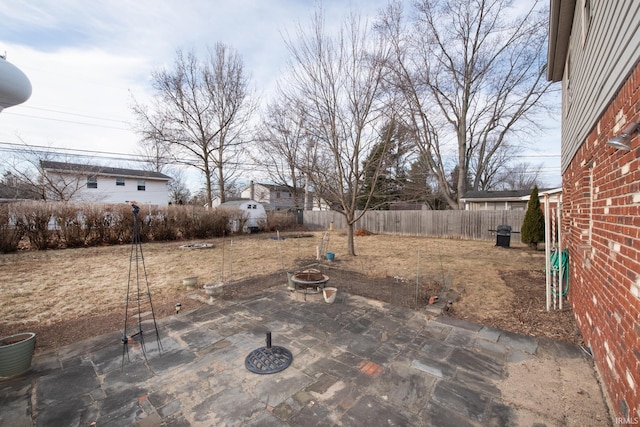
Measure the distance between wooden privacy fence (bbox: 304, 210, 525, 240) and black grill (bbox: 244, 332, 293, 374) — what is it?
12.9 metres

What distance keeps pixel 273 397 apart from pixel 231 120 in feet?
59.4

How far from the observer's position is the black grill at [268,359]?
8.04 feet

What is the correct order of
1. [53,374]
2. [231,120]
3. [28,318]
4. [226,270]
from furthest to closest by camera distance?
[231,120]
[226,270]
[28,318]
[53,374]

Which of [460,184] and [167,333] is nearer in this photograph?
[167,333]

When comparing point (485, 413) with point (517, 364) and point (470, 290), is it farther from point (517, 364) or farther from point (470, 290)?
point (470, 290)

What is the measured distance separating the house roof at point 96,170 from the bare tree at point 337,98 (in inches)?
695

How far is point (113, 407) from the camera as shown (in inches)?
78.7

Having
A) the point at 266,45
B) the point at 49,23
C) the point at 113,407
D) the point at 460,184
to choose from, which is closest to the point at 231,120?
the point at 266,45

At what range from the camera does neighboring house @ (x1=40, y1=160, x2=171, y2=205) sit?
632 inches

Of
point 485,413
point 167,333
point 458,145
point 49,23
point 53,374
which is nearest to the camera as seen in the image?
point 485,413

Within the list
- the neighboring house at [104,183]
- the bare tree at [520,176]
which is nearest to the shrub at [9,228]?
the neighboring house at [104,183]

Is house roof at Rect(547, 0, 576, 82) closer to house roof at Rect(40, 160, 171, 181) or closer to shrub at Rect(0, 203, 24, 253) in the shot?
shrub at Rect(0, 203, 24, 253)

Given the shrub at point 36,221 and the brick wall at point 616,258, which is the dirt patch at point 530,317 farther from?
the shrub at point 36,221

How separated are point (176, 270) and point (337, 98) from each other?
652 cm
